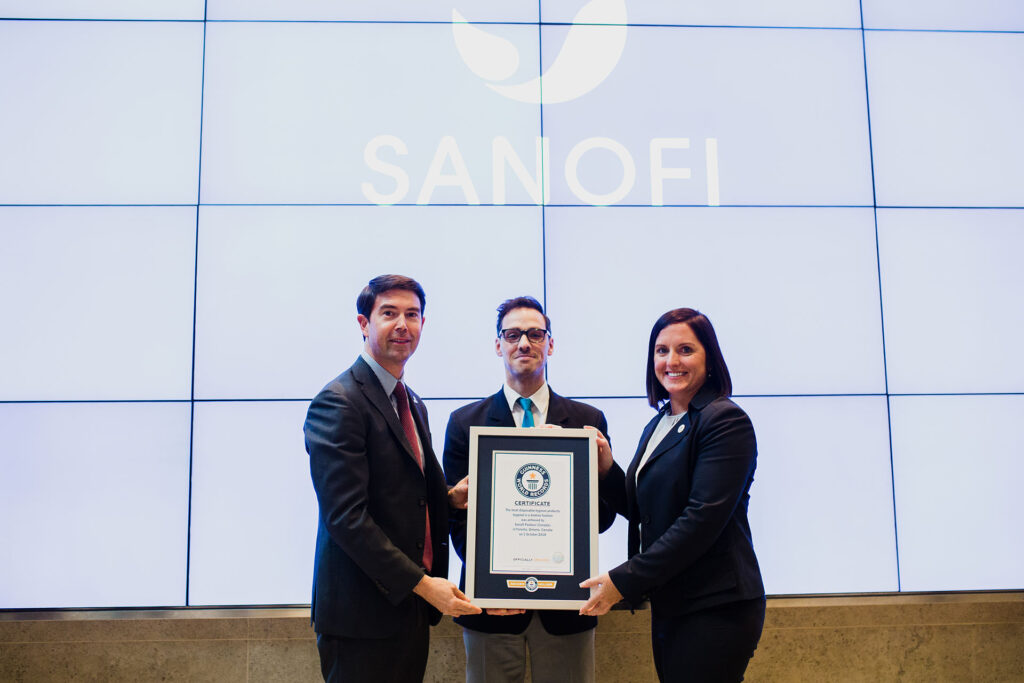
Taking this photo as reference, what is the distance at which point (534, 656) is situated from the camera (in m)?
2.62

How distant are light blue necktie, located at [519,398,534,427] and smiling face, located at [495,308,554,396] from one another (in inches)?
1.2

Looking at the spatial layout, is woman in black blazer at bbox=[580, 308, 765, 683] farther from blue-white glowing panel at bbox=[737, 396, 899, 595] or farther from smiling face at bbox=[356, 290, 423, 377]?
blue-white glowing panel at bbox=[737, 396, 899, 595]

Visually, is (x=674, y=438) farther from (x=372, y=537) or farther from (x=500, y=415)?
(x=372, y=537)

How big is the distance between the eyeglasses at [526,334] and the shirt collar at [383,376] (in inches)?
20.1

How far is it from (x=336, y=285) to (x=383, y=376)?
1231 mm

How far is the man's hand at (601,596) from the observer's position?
240cm

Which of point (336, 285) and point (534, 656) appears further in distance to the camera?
point (336, 285)

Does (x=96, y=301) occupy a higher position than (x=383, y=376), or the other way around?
(x=96, y=301)

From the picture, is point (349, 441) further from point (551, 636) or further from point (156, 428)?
point (156, 428)

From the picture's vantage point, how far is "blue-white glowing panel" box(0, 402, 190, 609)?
3.47m

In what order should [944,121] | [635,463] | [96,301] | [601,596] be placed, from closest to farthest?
[601,596] < [635,463] < [96,301] < [944,121]

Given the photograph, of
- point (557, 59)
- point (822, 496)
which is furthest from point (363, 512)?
point (557, 59)

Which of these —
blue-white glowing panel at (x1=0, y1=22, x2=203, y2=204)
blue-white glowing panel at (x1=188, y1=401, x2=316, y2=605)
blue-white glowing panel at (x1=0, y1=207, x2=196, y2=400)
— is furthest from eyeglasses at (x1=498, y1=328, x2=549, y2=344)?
blue-white glowing panel at (x1=0, y1=22, x2=203, y2=204)

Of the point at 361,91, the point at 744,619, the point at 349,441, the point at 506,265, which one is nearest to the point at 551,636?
the point at 744,619
